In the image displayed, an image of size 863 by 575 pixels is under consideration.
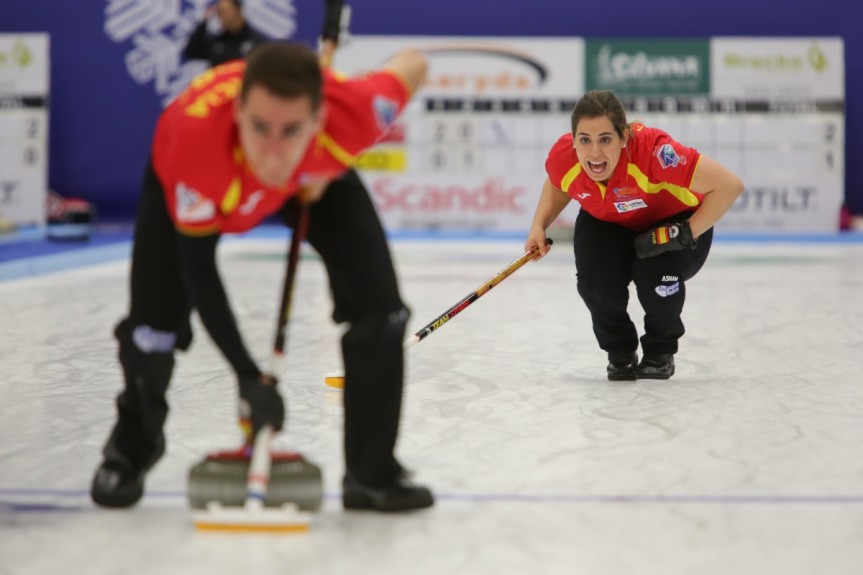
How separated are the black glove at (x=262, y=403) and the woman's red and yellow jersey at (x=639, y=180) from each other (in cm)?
165

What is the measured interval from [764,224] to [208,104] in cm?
825

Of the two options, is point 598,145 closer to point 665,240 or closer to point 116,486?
point 665,240

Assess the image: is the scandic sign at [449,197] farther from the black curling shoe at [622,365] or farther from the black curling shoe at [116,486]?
the black curling shoe at [116,486]

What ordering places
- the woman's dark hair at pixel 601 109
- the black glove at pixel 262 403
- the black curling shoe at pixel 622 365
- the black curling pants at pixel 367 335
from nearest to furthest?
1. the black glove at pixel 262 403
2. the black curling pants at pixel 367 335
3. the woman's dark hair at pixel 601 109
4. the black curling shoe at pixel 622 365

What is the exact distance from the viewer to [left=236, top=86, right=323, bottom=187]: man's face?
5.83 feet

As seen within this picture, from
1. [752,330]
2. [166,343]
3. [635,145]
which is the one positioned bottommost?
[752,330]

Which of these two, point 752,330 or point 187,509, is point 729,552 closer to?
point 187,509

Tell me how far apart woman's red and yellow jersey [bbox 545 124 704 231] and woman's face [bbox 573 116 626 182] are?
0.07 meters

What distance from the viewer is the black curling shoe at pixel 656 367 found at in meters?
3.51

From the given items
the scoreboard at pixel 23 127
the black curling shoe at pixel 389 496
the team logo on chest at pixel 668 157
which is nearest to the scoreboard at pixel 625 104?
the scoreboard at pixel 23 127

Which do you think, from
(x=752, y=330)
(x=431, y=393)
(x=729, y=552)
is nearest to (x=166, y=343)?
(x=729, y=552)

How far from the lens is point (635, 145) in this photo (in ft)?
10.9

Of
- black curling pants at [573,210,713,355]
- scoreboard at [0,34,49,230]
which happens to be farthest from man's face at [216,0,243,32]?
black curling pants at [573,210,713,355]

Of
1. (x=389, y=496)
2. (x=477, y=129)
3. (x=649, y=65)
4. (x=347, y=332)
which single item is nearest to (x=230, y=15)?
(x=477, y=129)
